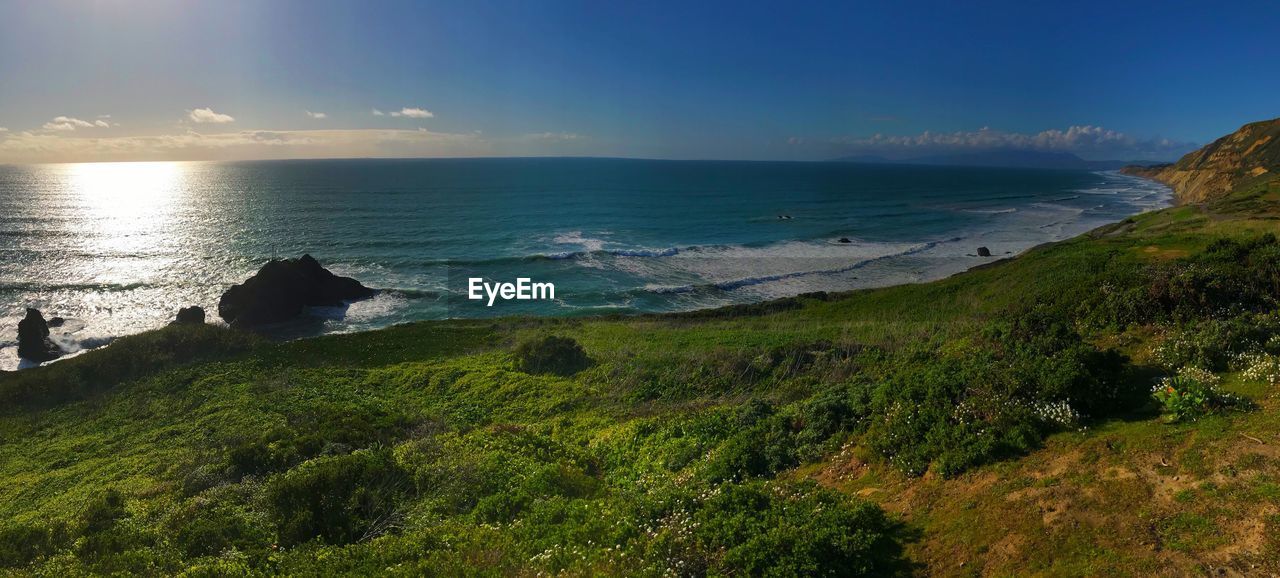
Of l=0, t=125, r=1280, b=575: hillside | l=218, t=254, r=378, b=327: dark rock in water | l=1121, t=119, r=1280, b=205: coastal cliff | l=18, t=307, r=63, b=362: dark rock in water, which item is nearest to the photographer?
l=0, t=125, r=1280, b=575: hillside

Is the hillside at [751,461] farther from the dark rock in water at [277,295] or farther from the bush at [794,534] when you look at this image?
the dark rock in water at [277,295]

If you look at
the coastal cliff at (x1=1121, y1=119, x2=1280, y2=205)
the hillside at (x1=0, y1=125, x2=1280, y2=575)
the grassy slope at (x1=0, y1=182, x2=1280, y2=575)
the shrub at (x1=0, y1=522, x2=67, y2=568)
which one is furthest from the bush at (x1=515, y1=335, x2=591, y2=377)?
the coastal cliff at (x1=1121, y1=119, x2=1280, y2=205)

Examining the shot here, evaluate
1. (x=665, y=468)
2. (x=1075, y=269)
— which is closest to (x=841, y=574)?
(x=665, y=468)

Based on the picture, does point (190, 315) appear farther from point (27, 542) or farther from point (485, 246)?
point (27, 542)

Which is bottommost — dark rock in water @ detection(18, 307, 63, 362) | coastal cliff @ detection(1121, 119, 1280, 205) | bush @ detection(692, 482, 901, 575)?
dark rock in water @ detection(18, 307, 63, 362)

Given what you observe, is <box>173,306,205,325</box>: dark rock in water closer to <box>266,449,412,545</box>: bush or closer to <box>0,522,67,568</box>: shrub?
<box>0,522,67,568</box>: shrub

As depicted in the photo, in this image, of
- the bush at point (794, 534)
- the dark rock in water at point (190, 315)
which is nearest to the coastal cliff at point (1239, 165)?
the bush at point (794, 534)
